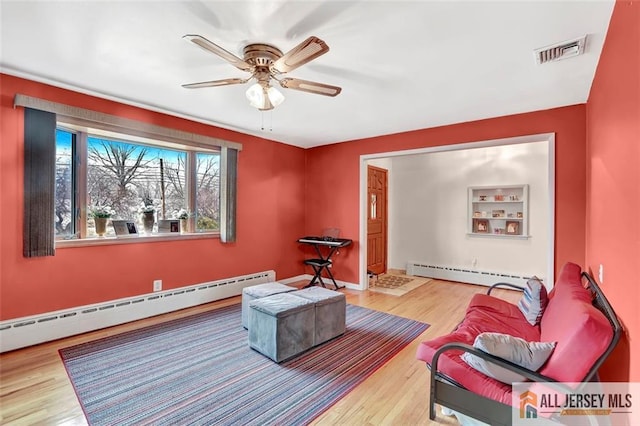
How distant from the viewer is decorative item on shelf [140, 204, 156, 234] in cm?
375

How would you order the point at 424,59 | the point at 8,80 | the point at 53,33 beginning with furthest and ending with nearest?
the point at 8,80 → the point at 424,59 → the point at 53,33

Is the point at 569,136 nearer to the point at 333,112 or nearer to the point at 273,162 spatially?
the point at 333,112

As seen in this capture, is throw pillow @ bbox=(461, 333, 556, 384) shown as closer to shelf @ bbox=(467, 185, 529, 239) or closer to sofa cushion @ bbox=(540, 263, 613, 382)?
sofa cushion @ bbox=(540, 263, 613, 382)

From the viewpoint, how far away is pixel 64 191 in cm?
316

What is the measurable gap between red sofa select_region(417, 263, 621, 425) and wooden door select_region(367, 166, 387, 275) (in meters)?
3.64

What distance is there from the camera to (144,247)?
361cm

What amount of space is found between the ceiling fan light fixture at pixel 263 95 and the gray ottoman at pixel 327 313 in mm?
1865

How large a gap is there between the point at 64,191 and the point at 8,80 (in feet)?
3.57

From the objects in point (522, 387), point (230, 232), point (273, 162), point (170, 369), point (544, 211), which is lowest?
point (170, 369)

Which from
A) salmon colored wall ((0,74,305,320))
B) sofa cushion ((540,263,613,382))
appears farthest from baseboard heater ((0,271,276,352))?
sofa cushion ((540,263,613,382))

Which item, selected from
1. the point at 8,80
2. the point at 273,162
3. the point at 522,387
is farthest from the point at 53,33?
the point at 522,387

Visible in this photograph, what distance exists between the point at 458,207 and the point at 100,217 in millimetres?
5790

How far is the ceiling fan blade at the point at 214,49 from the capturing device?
1662mm

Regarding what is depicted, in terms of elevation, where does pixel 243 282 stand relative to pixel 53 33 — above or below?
below
